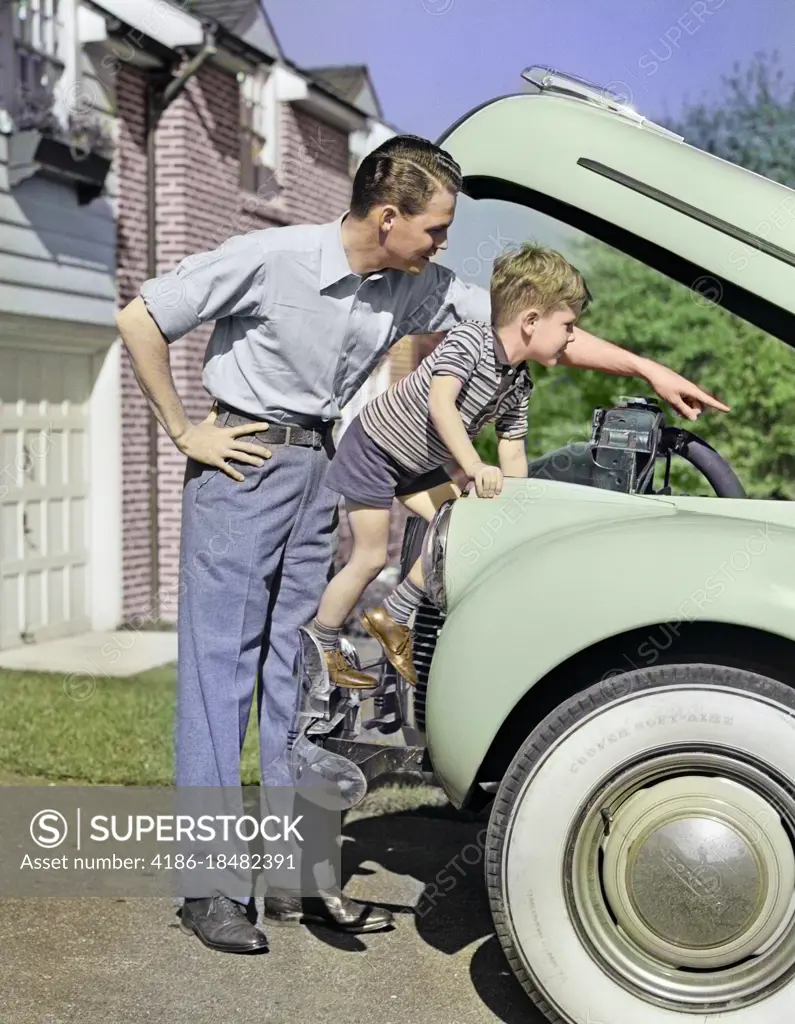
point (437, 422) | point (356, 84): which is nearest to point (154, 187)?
point (356, 84)

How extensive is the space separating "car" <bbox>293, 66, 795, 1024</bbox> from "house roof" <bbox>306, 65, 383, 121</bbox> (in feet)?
43.4

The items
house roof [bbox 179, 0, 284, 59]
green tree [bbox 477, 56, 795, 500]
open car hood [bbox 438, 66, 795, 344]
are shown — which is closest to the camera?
open car hood [bbox 438, 66, 795, 344]

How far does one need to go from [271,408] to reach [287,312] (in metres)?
0.26

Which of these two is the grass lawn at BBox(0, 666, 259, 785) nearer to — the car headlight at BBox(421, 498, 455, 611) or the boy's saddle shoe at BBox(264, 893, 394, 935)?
the boy's saddle shoe at BBox(264, 893, 394, 935)

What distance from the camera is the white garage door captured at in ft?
33.1

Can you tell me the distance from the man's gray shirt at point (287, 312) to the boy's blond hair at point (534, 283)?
397 mm

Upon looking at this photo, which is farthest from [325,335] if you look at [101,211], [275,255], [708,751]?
[101,211]

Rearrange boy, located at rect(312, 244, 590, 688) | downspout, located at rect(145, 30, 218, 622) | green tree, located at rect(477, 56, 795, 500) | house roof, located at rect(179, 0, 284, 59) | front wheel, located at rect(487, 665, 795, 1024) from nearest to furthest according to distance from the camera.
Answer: front wheel, located at rect(487, 665, 795, 1024), boy, located at rect(312, 244, 590, 688), green tree, located at rect(477, 56, 795, 500), downspout, located at rect(145, 30, 218, 622), house roof, located at rect(179, 0, 284, 59)

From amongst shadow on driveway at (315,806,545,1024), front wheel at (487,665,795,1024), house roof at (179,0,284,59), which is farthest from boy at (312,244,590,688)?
house roof at (179,0,284,59)

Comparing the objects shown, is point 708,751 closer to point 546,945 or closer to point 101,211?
point 546,945

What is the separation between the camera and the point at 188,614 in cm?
347

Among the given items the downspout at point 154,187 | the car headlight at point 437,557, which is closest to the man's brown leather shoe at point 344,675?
the car headlight at point 437,557

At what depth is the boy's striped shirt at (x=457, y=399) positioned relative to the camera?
3170 mm

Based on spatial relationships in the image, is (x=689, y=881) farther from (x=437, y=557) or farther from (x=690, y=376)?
(x=690, y=376)
